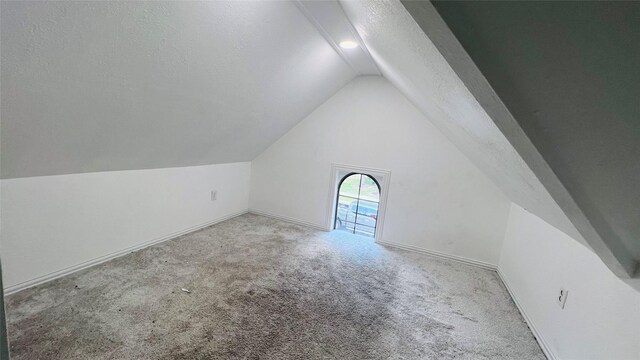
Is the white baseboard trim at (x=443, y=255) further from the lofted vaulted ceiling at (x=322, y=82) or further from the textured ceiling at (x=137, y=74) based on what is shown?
the textured ceiling at (x=137, y=74)

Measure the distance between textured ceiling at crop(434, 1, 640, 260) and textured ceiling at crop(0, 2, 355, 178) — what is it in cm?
144

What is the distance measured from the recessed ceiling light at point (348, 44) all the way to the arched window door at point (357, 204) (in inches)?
70.5

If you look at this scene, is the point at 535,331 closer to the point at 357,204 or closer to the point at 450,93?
the point at 450,93

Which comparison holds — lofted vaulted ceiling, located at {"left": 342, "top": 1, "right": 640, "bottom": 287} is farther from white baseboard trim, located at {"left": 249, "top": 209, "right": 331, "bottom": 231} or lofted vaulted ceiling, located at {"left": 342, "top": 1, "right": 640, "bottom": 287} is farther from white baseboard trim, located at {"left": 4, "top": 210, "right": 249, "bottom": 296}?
white baseboard trim, located at {"left": 249, "top": 209, "right": 331, "bottom": 231}

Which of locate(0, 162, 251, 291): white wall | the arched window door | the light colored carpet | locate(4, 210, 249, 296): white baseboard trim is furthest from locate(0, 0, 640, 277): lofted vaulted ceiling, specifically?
the arched window door

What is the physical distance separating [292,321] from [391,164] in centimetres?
219

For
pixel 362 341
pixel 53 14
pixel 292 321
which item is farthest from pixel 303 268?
pixel 53 14

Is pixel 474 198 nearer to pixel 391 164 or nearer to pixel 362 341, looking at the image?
pixel 391 164

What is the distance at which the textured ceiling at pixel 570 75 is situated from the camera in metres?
0.40

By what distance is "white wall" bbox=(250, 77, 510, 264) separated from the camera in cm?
293

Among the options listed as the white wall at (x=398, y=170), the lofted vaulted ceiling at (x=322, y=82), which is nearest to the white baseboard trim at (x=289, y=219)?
the white wall at (x=398, y=170)

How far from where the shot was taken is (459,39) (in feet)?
1.59

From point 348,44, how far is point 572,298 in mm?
2415

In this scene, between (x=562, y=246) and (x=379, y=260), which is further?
(x=379, y=260)
